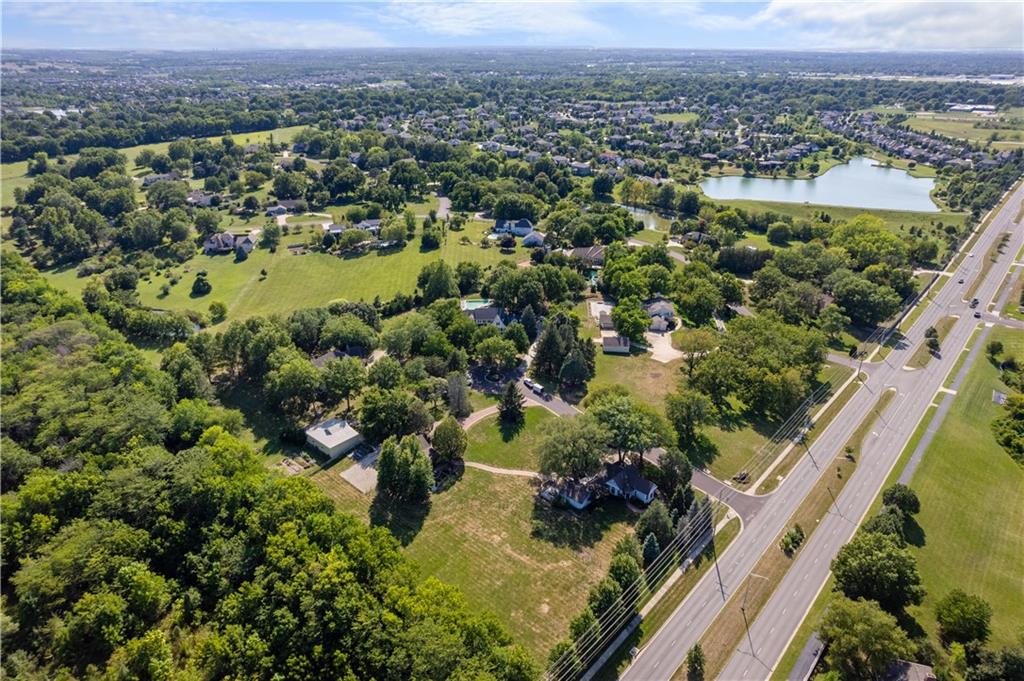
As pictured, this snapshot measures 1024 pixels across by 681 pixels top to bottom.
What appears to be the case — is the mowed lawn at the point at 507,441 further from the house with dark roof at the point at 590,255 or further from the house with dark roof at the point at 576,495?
the house with dark roof at the point at 590,255

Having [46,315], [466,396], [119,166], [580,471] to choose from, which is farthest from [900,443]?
[119,166]

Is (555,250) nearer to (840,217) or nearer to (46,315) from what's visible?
(840,217)

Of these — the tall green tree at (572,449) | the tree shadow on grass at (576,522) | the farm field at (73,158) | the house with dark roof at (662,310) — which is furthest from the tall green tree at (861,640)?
the farm field at (73,158)

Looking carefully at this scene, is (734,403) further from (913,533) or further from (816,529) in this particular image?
(913,533)

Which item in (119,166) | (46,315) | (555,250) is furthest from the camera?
(119,166)

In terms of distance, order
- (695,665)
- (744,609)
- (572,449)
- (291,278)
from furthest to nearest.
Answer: (291,278) → (572,449) → (744,609) → (695,665)

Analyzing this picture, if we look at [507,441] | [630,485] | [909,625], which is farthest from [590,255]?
[909,625]
